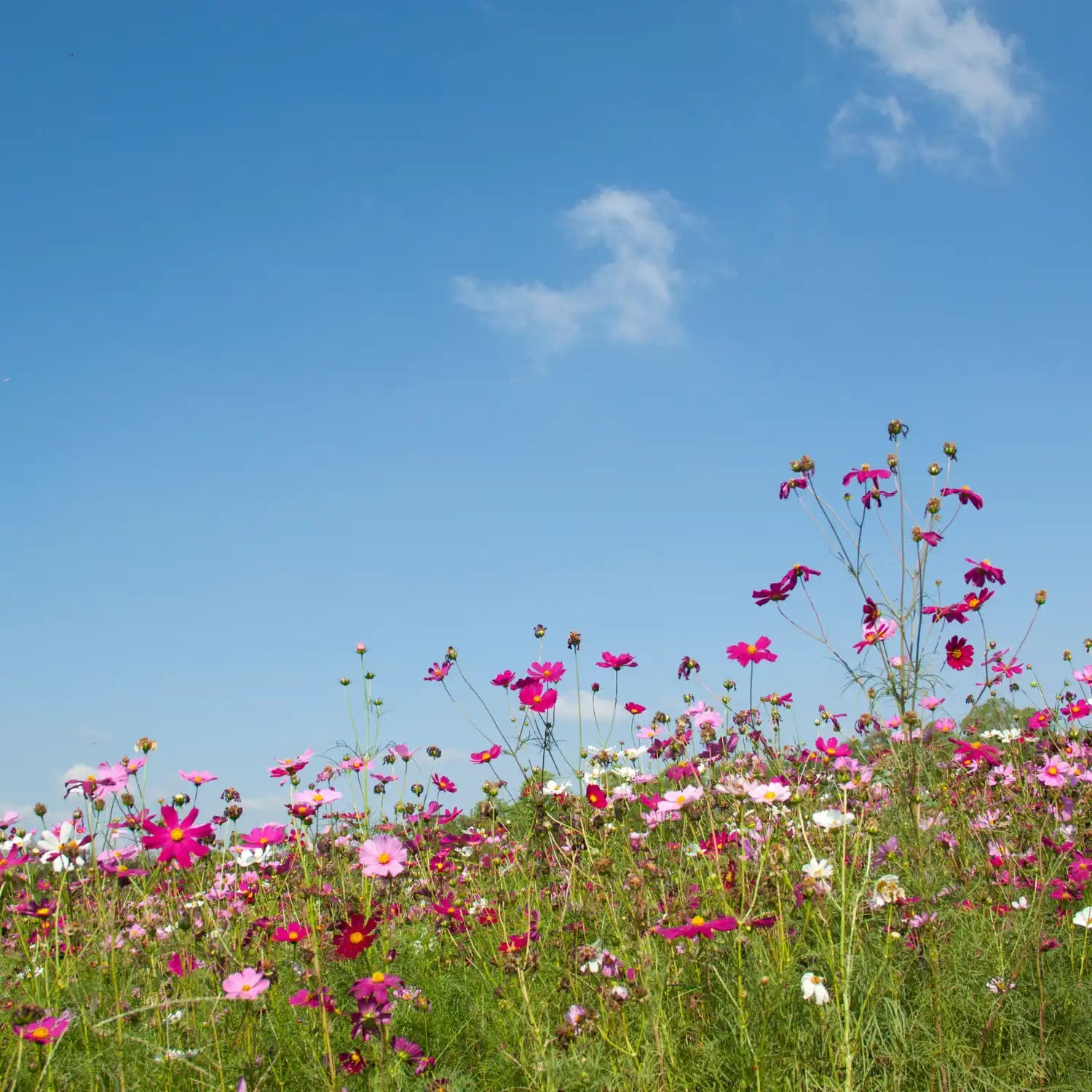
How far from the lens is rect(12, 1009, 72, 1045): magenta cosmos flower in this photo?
205cm

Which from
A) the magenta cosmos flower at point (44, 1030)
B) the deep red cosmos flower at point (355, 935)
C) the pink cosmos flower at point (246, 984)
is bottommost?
the magenta cosmos flower at point (44, 1030)

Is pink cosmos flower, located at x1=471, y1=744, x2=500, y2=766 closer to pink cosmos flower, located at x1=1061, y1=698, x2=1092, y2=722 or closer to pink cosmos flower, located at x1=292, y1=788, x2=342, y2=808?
pink cosmos flower, located at x1=292, y1=788, x2=342, y2=808

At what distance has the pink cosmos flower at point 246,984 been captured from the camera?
2268 millimetres

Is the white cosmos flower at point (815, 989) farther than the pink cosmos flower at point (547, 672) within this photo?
No

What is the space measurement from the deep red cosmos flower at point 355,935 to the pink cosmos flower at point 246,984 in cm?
20

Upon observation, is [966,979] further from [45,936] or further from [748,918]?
[45,936]

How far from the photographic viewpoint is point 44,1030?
2.10 m

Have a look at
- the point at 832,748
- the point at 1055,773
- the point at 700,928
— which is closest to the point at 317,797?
the point at 700,928

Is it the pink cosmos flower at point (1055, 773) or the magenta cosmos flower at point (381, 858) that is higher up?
the pink cosmos flower at point (1055, 773)

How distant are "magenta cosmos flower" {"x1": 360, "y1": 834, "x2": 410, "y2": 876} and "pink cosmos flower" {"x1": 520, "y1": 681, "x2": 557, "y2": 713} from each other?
1.05m

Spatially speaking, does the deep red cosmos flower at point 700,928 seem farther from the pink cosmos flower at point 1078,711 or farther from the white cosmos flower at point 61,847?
the pink cosmos flower at point 1078,711

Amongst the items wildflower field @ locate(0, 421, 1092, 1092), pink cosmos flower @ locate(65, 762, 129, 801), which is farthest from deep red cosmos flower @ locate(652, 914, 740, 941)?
pink cosmos flower @ locate(65, 762, 129, 801)

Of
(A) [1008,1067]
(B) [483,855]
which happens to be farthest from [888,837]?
(B) [483,855]

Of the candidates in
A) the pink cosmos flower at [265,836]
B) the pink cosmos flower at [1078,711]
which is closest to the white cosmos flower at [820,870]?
the pink cosmos flower at [265,836]
